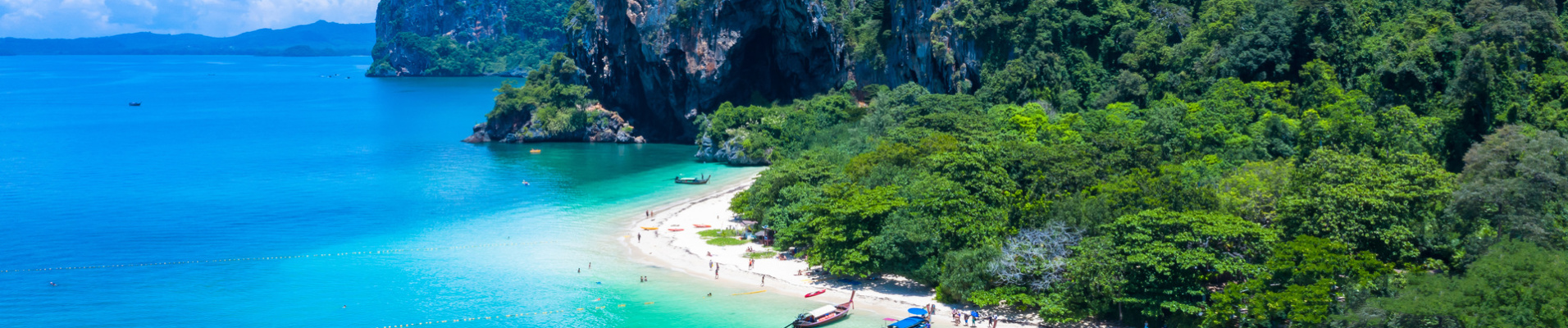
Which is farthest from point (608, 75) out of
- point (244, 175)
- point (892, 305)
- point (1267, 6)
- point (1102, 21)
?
Answer: point (892, 305)

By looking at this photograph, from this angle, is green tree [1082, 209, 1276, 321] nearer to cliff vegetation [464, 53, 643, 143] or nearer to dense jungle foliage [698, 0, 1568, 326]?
dense jungle foliage [698, 0, 1568, 326]

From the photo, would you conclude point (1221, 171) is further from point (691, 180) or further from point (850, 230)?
point (691, 180)

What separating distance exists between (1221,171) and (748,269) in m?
22.0

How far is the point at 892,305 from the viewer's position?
4281 cm

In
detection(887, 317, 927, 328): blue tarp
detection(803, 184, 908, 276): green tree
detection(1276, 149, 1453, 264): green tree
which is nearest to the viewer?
detection(1276, 149, 1453, 264): green tree

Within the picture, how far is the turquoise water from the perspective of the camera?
145ft

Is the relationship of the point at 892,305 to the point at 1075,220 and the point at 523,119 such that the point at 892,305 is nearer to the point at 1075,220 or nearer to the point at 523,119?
the point at 1075,220

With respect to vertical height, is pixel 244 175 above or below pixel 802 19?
below

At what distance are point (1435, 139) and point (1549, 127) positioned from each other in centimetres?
438

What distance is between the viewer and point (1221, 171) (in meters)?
51.1

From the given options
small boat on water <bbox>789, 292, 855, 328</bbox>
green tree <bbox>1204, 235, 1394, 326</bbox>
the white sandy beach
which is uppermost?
green tree <bbox>1204, 235, 1394, 326</bbox>

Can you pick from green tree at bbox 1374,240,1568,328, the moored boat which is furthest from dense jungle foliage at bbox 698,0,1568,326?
the moored boat

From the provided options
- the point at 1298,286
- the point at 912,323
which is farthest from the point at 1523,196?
the point at 912,323

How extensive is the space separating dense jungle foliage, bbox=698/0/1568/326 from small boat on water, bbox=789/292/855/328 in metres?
3.43
